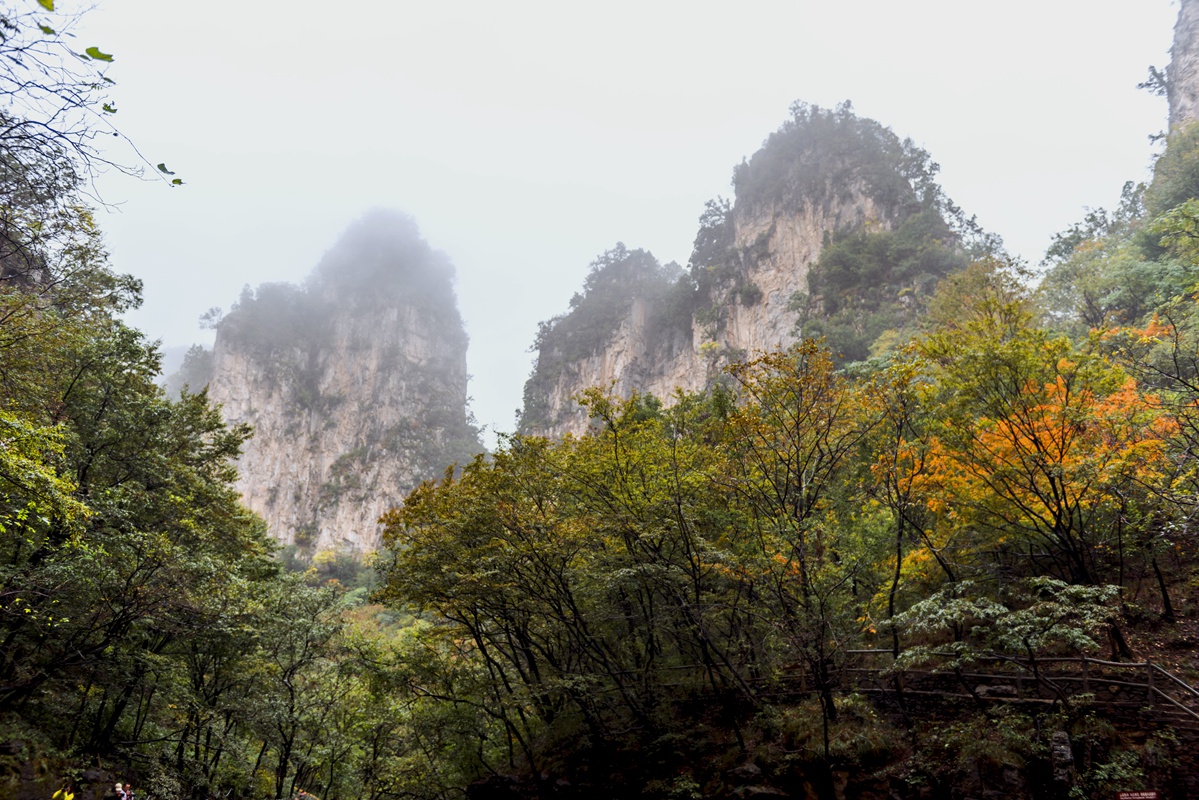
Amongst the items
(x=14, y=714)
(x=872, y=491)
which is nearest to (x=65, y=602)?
(x=14, y=714)

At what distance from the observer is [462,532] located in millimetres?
11219

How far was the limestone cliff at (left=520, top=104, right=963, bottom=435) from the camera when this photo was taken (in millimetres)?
38094

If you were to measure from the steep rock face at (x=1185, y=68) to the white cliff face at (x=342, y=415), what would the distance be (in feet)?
217

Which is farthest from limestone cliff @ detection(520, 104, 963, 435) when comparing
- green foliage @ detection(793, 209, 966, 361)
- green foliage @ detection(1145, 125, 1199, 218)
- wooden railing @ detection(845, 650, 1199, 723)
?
wooden railing @ detection(845, 650, 1199, 723)

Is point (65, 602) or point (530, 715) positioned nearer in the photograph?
point (65, 602)

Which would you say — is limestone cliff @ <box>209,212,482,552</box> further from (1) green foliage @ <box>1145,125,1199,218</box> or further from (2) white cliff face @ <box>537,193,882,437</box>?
(1) green foliage @ <box>1145,125,1199,218</box>

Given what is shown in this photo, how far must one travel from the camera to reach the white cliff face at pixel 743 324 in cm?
3881

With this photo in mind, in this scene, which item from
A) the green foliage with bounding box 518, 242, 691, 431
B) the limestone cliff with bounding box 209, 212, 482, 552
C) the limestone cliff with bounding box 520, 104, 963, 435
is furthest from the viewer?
the limestone cliff with bounding box 209, 212, 482, 552

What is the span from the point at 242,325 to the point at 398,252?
24931mm

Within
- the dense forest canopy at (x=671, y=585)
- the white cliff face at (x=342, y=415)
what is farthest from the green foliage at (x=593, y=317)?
the dense forest canopy at (x=671, y=585)

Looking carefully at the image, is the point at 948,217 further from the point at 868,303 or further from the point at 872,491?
the point at 872,491

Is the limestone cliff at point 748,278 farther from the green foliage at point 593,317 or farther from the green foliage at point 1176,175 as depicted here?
the green foliage at point 1176,175

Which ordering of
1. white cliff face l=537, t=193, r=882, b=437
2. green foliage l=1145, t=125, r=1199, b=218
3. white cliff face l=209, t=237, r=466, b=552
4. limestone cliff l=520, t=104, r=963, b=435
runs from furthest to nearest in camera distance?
white cliff face l=209, t=237, r=466, b=552 < white cliff face l=537, t=193, r=882, b=437 < limestone cliff l=520, t=104, r=963, b=435 < green foliage l=1145, t=125, r=1199, b=218

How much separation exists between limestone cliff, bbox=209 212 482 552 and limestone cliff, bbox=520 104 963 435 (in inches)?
832
